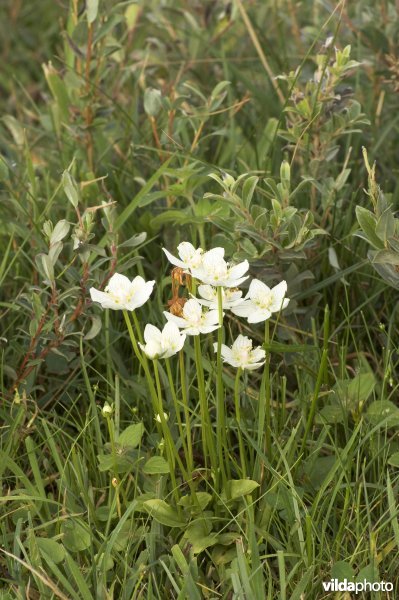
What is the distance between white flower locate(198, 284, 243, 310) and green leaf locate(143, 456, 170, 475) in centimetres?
31

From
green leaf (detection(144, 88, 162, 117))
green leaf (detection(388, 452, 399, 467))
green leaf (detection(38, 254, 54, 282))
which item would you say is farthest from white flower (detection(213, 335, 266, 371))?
green leaf (detection(144, 88, 162, 117))

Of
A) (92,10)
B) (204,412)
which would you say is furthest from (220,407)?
(92,10)

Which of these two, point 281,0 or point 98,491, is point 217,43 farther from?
point 98,491

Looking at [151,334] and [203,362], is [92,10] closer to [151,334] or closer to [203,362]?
[203,362]

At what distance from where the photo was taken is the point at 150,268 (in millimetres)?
2422

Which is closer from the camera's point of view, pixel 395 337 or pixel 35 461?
pixel 35 461

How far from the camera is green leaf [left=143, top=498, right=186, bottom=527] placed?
1.76m

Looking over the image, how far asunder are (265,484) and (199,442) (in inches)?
9.2

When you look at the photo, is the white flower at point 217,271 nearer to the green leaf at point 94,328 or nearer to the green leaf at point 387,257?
the green leaf at point 387,257

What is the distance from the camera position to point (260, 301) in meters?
1.81

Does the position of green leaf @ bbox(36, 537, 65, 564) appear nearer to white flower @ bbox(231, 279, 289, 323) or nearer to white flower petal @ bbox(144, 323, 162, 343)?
white flower petal @ bbox(144, 323, 162, 343)

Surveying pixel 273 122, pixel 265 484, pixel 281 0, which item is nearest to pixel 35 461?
pixel 265 484

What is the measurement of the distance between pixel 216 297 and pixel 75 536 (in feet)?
1.74

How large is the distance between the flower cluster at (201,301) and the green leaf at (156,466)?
232 millimetres
